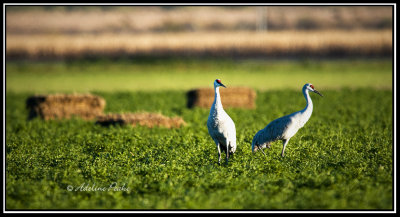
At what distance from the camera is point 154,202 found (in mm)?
8188

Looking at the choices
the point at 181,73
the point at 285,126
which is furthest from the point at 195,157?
the point at 181,73

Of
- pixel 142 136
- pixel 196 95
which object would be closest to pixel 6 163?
pixel 142 136

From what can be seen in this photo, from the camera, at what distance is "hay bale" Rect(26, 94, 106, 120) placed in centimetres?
1902

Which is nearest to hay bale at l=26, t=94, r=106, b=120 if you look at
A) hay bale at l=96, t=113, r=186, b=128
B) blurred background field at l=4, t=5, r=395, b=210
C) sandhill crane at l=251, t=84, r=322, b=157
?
blurred background field at l=4, t=5, r=395, b=210

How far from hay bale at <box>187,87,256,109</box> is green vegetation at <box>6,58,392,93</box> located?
12.7 m

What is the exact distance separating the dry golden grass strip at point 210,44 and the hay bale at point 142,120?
4376 centimetres

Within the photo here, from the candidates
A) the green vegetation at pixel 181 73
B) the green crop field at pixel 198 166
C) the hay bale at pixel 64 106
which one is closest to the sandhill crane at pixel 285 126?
the green crop field at pixel 198 166

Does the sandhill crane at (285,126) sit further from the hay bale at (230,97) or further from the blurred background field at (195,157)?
the hay bale at (230,97)

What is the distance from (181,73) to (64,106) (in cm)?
2964

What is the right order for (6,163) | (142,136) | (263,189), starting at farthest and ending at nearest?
(142,136) < (6,163) < (263,189)

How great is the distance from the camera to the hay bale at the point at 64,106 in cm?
1902

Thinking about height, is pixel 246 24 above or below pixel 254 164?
above

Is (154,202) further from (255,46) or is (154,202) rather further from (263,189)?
(255,46)

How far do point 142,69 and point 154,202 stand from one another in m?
45.7
